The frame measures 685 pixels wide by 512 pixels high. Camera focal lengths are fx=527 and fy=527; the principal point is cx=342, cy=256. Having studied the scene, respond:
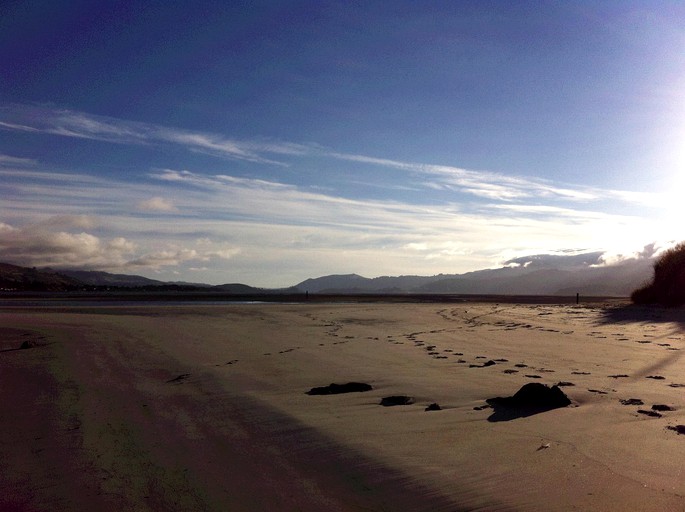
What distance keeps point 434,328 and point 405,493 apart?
43.6 ft

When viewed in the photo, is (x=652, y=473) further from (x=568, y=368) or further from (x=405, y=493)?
(x=568, y=368)

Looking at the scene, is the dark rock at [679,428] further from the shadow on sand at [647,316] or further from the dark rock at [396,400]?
the shadow on sand at [647,316]

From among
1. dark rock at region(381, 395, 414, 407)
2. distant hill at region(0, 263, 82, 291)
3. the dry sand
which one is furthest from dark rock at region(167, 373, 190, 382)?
distant hill at region(0, 263, 82, 291)

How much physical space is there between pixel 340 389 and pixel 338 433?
79.9 inches

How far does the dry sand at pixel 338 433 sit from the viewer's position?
3887mm

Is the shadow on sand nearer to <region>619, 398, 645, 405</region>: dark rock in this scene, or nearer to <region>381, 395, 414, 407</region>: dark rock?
<region>619, 398, 645, 405</region>: dark rock

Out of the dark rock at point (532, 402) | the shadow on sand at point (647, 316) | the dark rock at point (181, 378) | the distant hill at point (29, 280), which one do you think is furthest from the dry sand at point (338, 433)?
the distant hill at point (29, 280)

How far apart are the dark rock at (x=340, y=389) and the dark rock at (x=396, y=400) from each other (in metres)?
0.67

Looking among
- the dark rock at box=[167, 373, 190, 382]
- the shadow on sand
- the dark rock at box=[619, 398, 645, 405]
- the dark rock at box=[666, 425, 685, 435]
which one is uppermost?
the shadow on sand

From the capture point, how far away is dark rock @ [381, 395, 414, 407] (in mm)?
6574

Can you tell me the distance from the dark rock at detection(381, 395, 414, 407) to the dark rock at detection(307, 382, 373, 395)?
26.3 inches

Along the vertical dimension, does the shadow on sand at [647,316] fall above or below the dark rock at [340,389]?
above

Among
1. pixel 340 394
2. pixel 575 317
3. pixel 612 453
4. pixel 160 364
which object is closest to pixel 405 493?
pixel 612 453

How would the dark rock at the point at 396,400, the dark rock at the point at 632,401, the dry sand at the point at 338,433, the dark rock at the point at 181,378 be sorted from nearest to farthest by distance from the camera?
the dry sand at the point at 338,433
the dark rock at the point at 632,401
the dark rock at the point at 396,400
the dark rock at the point at 181,378
